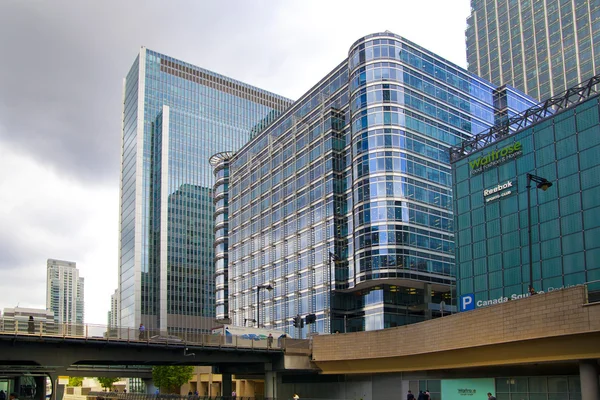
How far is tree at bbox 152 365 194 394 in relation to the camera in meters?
99.8

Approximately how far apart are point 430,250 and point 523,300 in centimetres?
5366

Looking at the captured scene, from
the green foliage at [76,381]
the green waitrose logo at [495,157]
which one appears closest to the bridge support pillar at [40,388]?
the green waitrose logo at [495,157]

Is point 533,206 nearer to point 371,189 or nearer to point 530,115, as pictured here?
point 530,115

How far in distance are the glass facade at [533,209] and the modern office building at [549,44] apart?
114 meters

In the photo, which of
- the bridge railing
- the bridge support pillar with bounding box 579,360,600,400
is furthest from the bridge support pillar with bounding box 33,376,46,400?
the bridge support pillar with bounding box 579,360,600,400

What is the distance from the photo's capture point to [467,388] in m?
47.3

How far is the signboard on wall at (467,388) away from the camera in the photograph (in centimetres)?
4533

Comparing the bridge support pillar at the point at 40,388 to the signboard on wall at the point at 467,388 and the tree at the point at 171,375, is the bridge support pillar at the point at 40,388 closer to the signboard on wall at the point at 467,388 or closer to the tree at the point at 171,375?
the tree at the point at 171,375

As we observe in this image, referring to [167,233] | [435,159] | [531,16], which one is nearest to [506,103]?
[435,159]

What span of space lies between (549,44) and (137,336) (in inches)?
6275

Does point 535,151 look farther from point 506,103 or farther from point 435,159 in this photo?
point 506,103

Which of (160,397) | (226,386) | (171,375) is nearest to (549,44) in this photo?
(171,375)

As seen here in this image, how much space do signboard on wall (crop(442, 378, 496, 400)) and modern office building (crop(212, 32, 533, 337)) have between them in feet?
108

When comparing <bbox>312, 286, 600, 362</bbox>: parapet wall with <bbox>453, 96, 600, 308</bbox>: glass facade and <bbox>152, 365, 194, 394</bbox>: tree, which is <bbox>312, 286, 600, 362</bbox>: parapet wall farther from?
<bbox>152, 365, 194, 394</bbox>: tree
